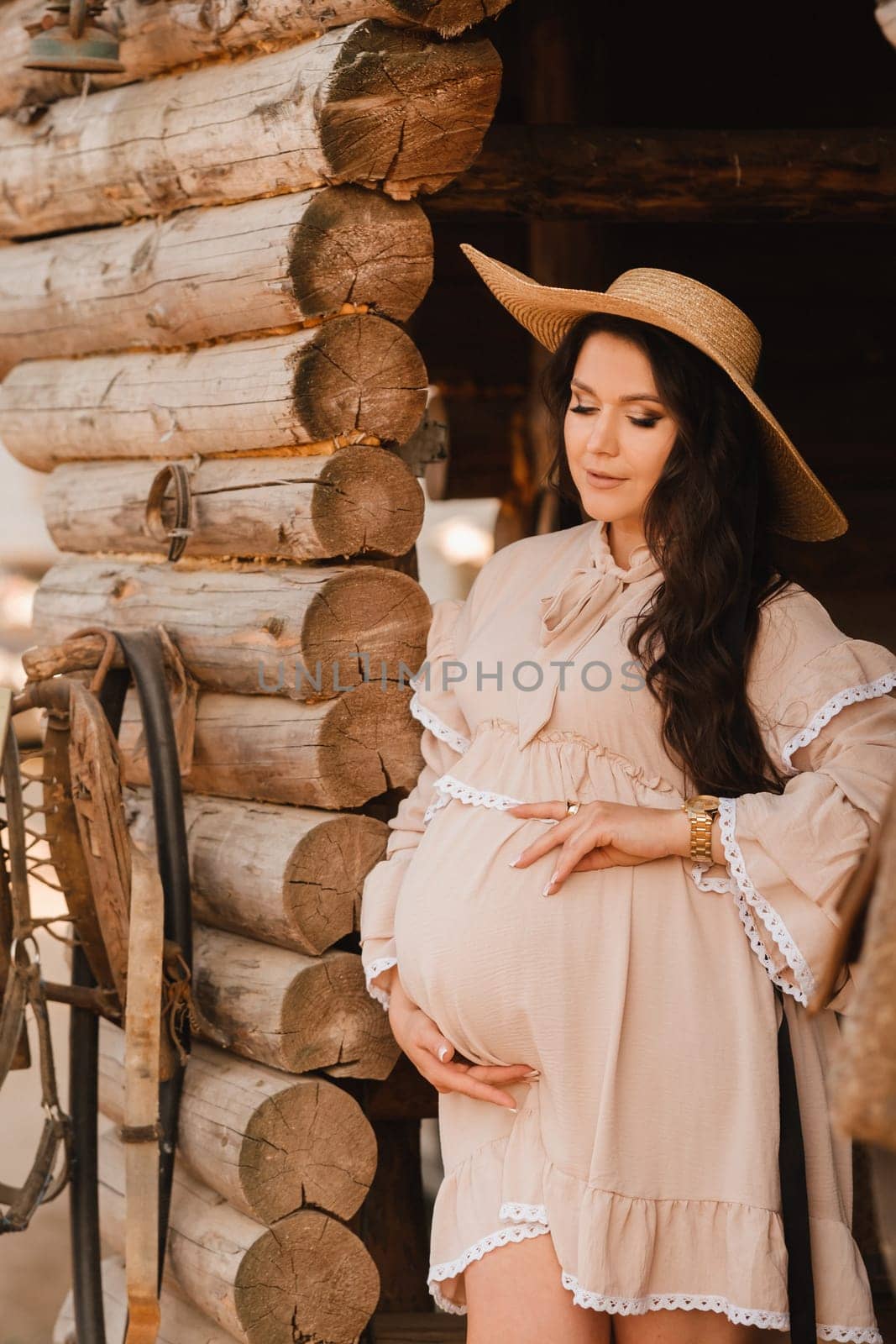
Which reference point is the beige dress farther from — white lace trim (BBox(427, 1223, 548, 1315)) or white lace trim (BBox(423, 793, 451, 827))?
white lace trim (BBox(423, 793, 451, 827))

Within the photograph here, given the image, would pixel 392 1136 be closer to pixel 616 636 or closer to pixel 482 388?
pixel 616 636

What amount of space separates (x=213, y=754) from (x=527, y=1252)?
1329 millimetres

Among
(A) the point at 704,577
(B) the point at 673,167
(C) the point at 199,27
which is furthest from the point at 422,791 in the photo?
(B) the point at 673,167

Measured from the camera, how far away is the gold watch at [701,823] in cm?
244

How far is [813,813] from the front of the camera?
7.79 feet

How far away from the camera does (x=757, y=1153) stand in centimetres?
240

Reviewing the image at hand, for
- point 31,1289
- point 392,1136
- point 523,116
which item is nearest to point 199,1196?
point 392,1136

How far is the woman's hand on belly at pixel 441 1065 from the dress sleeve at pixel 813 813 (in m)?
0.46

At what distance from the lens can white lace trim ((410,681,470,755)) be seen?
2.90 m

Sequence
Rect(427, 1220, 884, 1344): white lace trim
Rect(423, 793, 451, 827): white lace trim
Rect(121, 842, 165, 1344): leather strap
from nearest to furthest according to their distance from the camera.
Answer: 1. Rect(427, 1220, 884, 1344): white lace trim
2. Rect(423, 793, 451, 827): white lace trim
3. Rect(121, 842, 165, 1344): leather strap

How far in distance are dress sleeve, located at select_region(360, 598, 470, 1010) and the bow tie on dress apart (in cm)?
27

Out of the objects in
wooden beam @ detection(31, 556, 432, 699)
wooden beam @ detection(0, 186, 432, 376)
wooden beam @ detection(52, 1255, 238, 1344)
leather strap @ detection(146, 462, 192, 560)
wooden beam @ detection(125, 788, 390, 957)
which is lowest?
wooden beam @ detection(52, 1255, 238, 1344)

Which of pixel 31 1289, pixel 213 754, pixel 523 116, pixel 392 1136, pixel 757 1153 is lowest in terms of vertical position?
pixel 31 1289

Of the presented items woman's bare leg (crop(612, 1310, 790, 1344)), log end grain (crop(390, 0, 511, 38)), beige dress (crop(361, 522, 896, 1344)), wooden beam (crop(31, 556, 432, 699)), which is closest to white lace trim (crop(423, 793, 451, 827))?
beige dress (crop(361, 522, 896, 1344))
